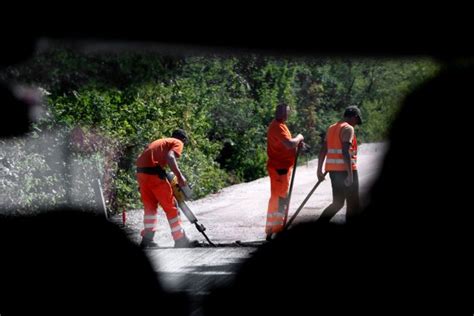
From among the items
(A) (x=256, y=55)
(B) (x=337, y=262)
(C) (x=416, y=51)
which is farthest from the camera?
(B) (x=337, y=262)

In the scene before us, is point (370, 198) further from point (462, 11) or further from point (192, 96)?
point (192, 96)

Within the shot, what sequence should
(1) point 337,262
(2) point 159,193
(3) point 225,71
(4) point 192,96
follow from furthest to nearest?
1. (2) point 159,193
2. (4) point 192,96
3. (3) point 225,71
4. (1) point 337,262

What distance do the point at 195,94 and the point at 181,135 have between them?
1887 millimetres

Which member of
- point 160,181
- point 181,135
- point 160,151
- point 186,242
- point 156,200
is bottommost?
point 186,242

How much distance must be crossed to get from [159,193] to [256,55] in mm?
3863

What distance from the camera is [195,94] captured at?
2.09 meters

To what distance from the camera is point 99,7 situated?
95cm

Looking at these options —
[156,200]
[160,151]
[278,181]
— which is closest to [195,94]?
[160,151]

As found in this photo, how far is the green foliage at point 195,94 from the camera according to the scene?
1084 millimetres

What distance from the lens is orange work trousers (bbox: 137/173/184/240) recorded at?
469cm

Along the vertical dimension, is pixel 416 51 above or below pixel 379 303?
above

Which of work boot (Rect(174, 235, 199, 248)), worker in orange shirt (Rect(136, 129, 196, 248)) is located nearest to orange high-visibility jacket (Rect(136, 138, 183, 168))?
worker in orange shirt (Rect(136, 129, 196, 248))

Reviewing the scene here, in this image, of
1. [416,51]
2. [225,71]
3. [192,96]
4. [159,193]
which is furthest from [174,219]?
[416,51]

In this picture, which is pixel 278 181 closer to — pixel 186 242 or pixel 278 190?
pixel 278 190
